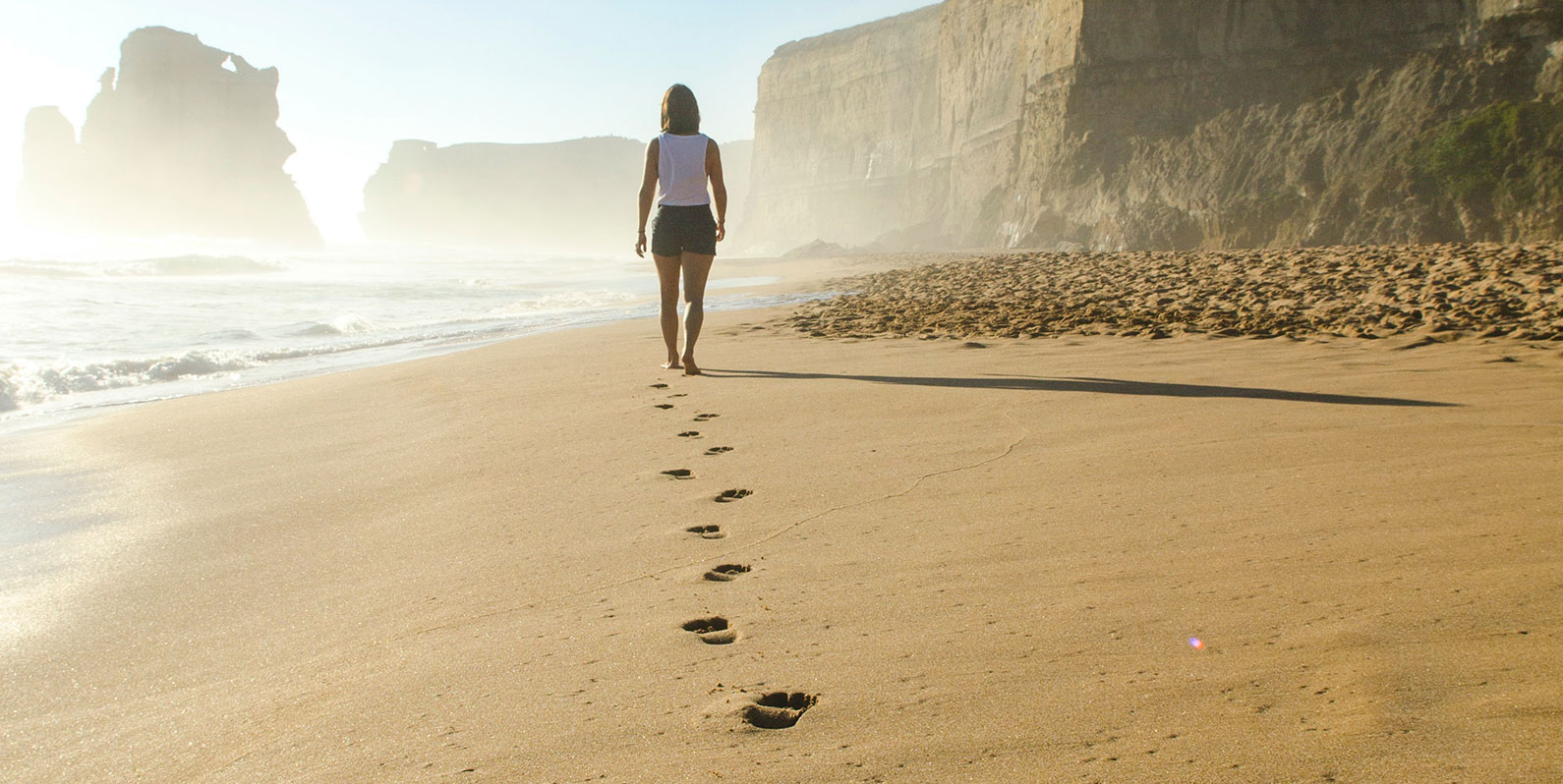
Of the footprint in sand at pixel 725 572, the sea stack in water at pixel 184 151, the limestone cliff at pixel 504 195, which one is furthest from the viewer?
the limestone cliff at pixel 504 195

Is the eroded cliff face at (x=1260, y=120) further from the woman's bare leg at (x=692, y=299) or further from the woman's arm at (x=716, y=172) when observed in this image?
the woman's bare leg at (x=692, y=299)

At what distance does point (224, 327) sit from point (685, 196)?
7.79 m

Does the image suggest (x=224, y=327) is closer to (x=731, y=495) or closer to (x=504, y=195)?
(x=731, y=495)

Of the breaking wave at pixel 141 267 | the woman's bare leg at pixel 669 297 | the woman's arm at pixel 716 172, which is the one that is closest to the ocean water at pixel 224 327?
the breaking wave at pixel 141 267

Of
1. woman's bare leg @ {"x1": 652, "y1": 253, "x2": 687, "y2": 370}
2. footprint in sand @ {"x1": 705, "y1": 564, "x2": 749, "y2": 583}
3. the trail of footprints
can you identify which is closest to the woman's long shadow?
woman's bare leg @ {"x1": 652, "y1": 253, "x2": 687, "y2": 370}

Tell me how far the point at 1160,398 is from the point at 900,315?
13.1 feet

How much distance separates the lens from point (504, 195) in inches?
5512

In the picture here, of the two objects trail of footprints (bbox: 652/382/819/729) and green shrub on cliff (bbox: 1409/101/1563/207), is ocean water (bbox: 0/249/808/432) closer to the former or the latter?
trail of footprints (bbox: 652/382/819/729)

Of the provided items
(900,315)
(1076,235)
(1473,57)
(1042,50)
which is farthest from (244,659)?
(1042,50)

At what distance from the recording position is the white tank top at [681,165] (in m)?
5.03

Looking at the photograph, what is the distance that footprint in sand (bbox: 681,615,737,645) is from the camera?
5.41 ft

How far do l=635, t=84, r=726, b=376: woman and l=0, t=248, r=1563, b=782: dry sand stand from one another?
1693 mm

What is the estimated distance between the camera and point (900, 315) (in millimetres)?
7430

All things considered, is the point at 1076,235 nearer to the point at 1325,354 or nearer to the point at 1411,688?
the point at 1325,354
